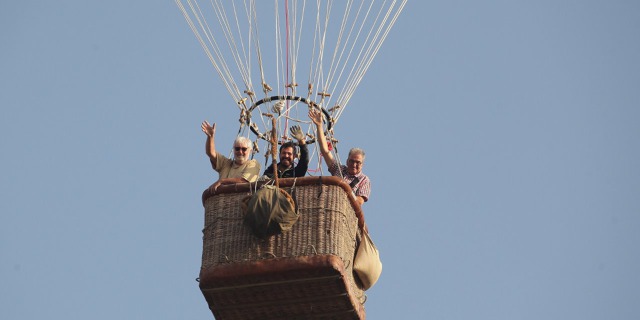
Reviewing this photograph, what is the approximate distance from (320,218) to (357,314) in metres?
1.07

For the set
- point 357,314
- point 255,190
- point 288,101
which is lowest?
point 357,314

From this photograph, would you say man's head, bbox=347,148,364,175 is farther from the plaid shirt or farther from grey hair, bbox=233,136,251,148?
grey hair, bbox=233,136,251,148

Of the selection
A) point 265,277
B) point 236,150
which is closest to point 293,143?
point 236,150

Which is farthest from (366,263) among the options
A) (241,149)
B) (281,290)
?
(241,149)

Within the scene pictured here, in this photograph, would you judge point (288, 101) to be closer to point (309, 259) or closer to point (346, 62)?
point (346, 62)

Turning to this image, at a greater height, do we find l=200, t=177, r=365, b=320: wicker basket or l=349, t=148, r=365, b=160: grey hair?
l=349, t=148, r=365, b=160: grey hair

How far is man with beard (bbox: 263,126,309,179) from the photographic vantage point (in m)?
16.0

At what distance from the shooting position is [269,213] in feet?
49.6

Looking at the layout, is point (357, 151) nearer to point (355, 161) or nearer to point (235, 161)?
point (355, 161)

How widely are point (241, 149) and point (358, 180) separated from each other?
116 cm

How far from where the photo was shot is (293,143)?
1623 centimetres

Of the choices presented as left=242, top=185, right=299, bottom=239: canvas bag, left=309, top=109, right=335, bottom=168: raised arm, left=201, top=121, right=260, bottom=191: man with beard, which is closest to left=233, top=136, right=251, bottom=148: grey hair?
left=201, top=121, right=260, bottom=191: man with beard

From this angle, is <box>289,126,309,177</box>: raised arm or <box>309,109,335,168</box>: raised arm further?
<box>309,109,335,168</box>: raised arm

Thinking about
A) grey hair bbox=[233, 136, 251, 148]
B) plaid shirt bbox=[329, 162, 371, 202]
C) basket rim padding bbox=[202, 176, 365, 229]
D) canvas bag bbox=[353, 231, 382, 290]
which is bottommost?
canvas bag bbox=[353, 231, 382, 290]
